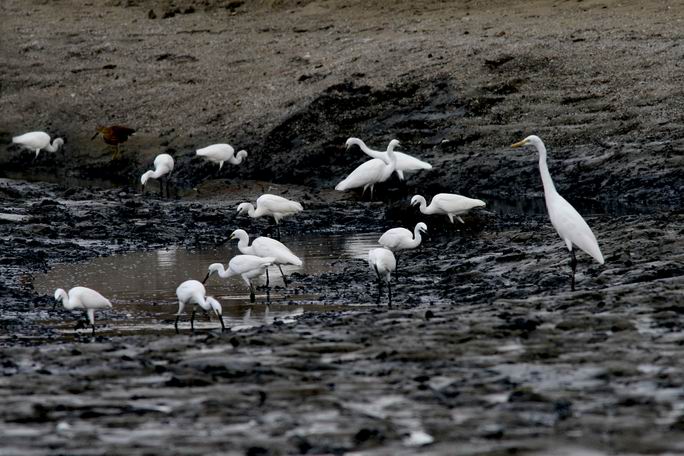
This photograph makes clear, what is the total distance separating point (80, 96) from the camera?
93.8 ft

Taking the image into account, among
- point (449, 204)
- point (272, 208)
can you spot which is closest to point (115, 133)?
point (272, 208)

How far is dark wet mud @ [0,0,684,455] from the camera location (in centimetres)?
710

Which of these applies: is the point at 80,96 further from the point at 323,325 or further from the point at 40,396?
the point at 40,396

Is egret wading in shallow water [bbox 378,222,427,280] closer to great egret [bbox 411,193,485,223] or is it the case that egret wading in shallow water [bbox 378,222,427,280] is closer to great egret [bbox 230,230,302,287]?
great egret [bbox 230,230,302,287]

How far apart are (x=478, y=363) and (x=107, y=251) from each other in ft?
30.2

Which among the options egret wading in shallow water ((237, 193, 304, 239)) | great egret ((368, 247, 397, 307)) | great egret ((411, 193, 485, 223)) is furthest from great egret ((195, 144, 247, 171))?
great egret ((368, 247, 397, 307))

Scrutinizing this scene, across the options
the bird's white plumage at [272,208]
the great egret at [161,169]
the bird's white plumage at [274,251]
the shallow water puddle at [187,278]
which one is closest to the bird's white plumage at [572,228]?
the shallow water puddle at [187,278]

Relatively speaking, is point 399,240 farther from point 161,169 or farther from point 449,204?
point 161,169

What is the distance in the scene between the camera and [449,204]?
1662 cm

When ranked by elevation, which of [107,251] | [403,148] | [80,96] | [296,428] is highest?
[80,96]

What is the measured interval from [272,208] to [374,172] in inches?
113

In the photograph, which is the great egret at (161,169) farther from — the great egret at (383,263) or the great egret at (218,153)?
the great egret at (383,263)

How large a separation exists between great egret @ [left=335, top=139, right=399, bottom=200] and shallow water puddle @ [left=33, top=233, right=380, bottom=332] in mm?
2262

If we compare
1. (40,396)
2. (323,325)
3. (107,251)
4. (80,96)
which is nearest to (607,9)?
(80,96)
